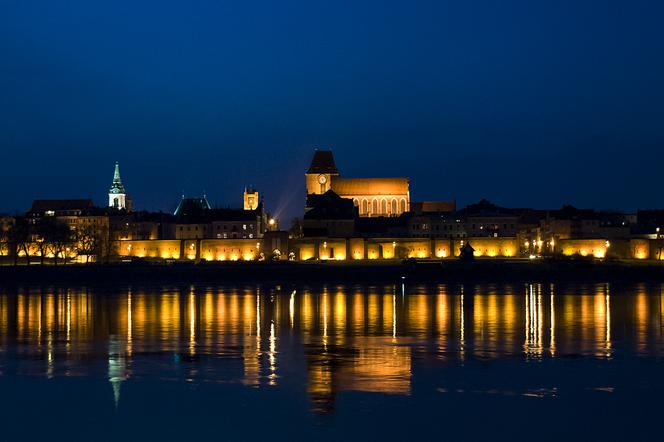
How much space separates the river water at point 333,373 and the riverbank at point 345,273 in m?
24.8

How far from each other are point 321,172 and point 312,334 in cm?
10212

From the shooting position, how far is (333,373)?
72.8ft

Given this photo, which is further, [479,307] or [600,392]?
[479,307]

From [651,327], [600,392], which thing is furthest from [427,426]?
[651,327]

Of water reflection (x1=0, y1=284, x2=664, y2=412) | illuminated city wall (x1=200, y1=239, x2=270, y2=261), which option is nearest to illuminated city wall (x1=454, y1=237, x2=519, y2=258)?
illuminated city wall (x1=200, y1=239, x2=270, y2=261)

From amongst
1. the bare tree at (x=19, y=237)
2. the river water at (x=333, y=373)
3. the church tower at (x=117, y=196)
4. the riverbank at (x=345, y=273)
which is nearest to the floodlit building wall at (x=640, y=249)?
the riverbank at (x=345, y=273)

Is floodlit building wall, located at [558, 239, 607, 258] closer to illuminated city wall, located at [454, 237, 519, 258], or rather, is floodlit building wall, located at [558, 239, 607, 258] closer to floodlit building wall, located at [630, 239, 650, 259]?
floodlit building wall, located at [630, 239, 650, 259]

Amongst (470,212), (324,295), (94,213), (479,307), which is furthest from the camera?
(94,213)

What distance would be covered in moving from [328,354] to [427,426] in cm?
831

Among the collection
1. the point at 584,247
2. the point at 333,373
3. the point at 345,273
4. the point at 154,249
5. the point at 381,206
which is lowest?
the point at 333,373

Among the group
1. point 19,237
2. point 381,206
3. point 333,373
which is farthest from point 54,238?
point 333,373

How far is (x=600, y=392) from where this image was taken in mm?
19844

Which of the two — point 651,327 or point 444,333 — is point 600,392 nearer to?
point 444,333

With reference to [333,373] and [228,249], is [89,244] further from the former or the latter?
[333,373]
